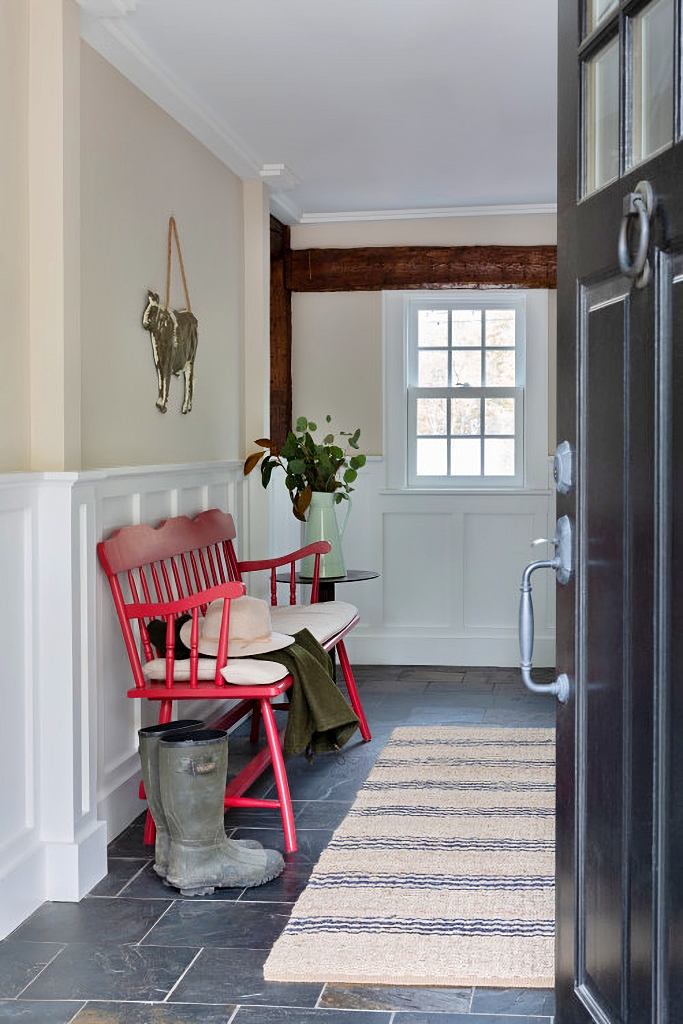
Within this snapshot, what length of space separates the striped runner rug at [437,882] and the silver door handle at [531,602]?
3.66 feet

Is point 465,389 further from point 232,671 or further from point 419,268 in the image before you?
point 232,671

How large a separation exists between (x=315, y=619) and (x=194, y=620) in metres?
1.08

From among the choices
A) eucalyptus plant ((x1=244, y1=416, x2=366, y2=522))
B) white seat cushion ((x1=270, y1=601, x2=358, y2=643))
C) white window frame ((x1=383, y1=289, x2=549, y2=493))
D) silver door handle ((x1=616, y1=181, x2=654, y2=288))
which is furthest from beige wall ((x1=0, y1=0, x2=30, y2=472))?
white window frame ((x1=383, y1=289, x2=549, y2=493))

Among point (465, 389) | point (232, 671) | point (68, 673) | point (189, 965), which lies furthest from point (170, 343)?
point (465, 389)

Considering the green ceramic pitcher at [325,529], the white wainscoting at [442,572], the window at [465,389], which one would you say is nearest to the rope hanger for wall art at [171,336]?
the green ceramic pitcher at [325,529]

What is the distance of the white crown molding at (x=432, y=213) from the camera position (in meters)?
6.56

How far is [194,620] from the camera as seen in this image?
11.7 ft

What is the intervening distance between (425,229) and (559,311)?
4.95 m

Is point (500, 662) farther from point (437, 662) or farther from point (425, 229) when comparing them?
point (425, 229)

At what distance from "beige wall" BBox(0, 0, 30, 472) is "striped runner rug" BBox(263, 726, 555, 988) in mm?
1491

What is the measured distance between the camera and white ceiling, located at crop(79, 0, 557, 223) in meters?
3.69

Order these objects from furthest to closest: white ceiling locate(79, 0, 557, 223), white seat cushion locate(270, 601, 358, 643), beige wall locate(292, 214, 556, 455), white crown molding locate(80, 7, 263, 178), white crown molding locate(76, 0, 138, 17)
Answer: beige wall locate(292, 214, 556, 455) < white seat cushion locate(270, 601, 358, 643) < white ceiling locate(79, 0, 557, 223) < white crown molding locate(80, 7, 263, 178) < white crown molding locate(76, 0, 138, 17)

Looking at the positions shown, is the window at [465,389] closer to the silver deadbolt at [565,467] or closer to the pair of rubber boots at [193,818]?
the pair of rubber boots at [193,818]

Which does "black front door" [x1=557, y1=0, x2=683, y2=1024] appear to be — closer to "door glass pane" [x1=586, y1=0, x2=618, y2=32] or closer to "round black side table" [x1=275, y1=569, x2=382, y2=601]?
"door glass pane" [x1=586, y1=0, x2=618, y2=32]
